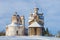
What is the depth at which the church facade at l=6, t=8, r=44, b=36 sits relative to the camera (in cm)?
4964

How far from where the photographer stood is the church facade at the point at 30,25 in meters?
49.6

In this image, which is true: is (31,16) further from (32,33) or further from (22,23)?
(32,33)

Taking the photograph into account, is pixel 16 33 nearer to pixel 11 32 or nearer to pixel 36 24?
pixel 11 32

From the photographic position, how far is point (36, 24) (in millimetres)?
49531

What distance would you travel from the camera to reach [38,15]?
5178 cm

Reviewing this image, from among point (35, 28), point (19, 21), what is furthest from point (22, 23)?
point (35, 28)

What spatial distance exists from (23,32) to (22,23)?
185 cm

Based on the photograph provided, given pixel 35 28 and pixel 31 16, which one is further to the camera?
pixel 31 16

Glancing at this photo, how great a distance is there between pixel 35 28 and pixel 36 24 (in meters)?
0.78

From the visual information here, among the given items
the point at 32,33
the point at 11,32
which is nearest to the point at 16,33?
the point at 11,32

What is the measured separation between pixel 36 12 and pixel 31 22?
84.6 inches

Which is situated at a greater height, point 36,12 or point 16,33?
point 36,12

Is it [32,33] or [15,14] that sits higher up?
[15,14]

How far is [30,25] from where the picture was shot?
165 ft
